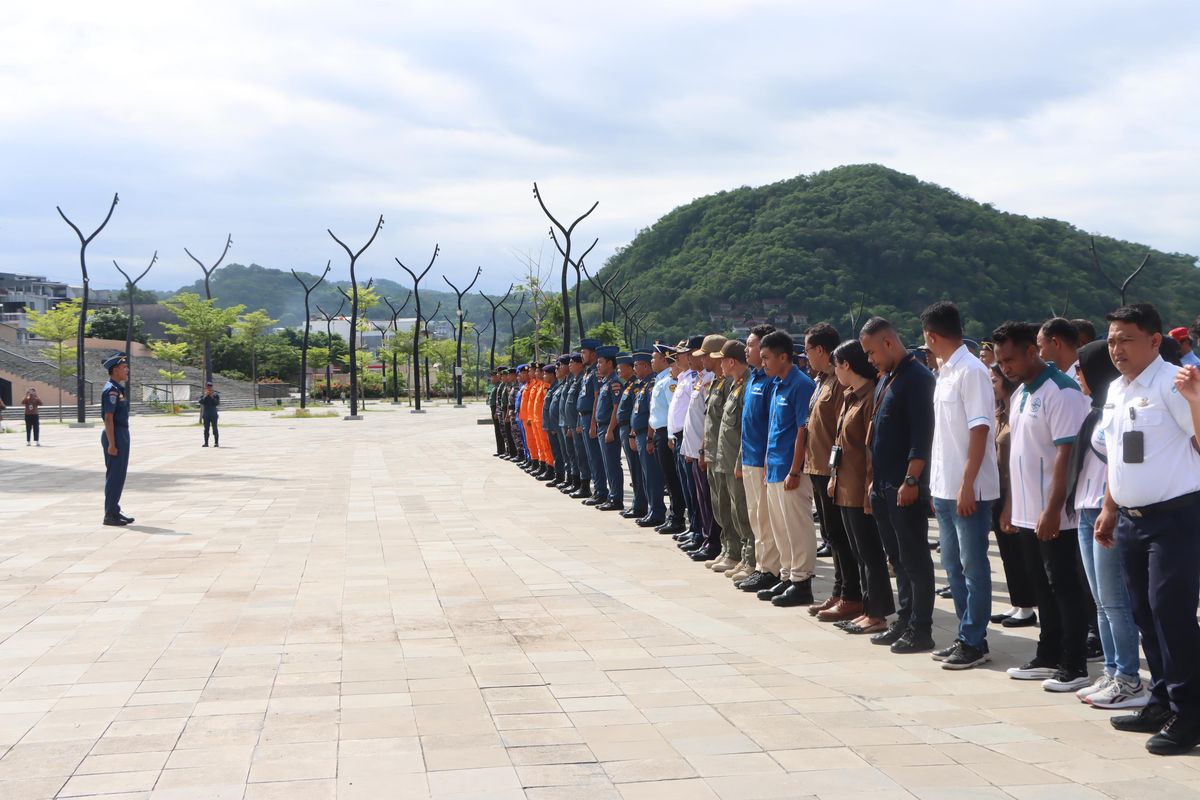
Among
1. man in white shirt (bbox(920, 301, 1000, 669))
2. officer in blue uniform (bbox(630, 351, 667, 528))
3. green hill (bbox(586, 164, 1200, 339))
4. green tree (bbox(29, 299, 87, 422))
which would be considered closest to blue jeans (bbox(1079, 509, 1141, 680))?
man in white shirt (bbox(920, 301, 1000, 669))

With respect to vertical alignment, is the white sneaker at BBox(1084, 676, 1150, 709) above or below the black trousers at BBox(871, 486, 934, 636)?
below

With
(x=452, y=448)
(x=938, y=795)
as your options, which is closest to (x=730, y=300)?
(x=452, y=448)

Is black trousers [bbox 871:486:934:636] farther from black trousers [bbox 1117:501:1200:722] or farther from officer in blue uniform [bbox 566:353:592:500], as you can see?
officer in blue uniform [bbox 566:353:592:500]

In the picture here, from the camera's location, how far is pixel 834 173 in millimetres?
109562

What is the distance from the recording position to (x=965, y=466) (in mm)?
5824

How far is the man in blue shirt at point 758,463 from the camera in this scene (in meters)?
8.03

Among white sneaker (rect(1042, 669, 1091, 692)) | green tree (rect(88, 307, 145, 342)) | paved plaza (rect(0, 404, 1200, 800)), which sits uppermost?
green tree (rect(88, 307, 145, 342))

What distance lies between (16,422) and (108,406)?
4102cm

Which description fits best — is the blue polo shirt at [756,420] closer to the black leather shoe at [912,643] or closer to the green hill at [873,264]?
the black leather shoe at [912,643]

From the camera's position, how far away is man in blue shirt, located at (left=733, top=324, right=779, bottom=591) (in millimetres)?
8031

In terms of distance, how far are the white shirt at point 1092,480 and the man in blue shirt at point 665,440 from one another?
591cm

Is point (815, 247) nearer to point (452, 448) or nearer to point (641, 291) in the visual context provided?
point (641, 291)

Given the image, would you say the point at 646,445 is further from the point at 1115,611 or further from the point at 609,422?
the point at 1115,611

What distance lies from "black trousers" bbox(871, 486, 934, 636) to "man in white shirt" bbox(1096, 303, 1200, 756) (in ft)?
4.88
